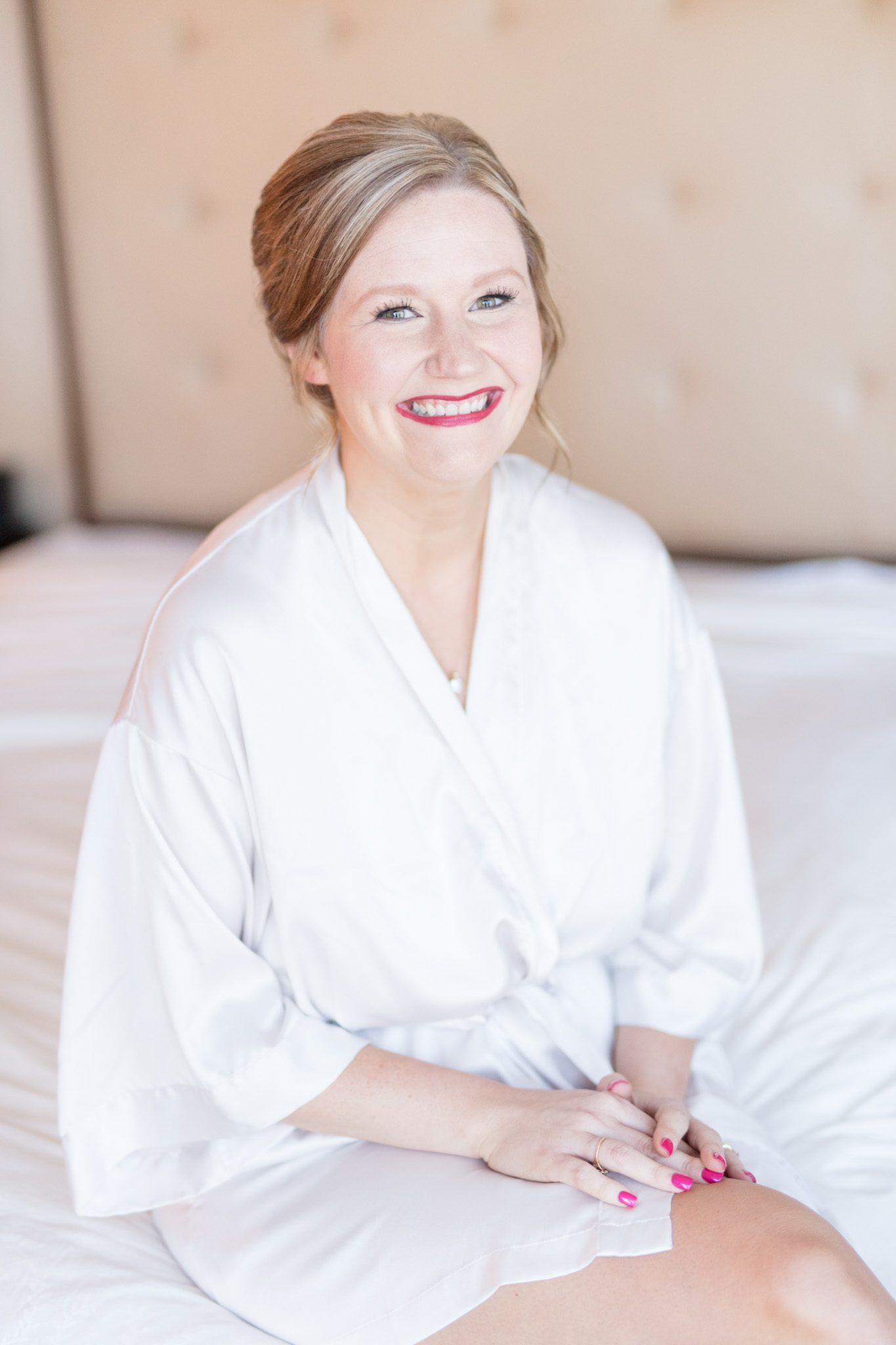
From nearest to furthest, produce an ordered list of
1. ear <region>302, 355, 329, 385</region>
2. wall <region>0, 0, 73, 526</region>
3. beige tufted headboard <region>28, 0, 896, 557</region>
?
1. ear <region>302, 355, 329, 385</region>
2. beige tufted headboard <region>28, 0, 896, 557</region>
3. wall <region>0, 0, 73, 526</region>

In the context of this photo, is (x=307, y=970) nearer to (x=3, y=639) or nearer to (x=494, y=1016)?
(x=494, y=1016)

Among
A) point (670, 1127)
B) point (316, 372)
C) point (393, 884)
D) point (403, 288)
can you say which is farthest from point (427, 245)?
point (670, 1127)

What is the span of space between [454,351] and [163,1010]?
605mm

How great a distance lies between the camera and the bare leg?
81 centimetres


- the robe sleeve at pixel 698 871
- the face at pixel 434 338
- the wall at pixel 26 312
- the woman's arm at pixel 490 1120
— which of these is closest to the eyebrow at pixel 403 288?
the face at pixel 434 338

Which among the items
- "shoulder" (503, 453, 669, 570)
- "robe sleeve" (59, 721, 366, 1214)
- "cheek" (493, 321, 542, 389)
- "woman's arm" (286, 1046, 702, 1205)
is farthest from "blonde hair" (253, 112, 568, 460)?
"woman's arm" (286, 1046, 702, 1205)

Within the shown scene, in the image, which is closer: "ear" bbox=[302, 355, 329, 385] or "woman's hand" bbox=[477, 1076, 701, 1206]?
"woman's hand" bbox=[477, 1076, 701, 1206]

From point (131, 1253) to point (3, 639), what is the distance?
1470 mm

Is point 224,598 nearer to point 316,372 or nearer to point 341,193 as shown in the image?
point 316,372

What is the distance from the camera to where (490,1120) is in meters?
0.98

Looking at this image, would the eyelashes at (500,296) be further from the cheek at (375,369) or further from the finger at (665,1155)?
the finger at (665,1155)

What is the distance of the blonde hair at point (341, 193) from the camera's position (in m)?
1.02

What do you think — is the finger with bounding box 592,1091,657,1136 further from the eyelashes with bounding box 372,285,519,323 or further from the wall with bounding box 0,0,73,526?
the wall with bounding box 0,0,73,526

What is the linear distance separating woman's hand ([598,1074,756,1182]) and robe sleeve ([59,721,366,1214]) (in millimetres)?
260
